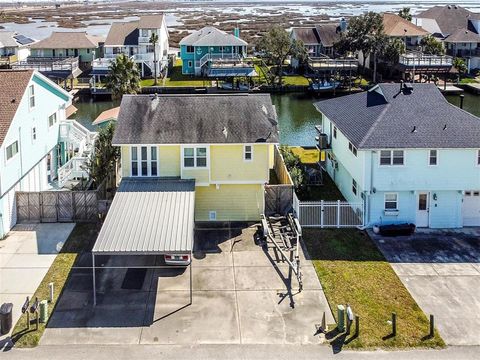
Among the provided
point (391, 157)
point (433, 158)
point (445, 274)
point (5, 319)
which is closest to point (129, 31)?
point (391, 157)

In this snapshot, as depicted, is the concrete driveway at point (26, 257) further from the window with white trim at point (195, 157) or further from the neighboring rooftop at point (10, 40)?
the neighboring rooftop at point (10, 40)

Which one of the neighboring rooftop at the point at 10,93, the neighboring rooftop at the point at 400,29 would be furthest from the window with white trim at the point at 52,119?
the neighboring rooftop at the point at 400,29

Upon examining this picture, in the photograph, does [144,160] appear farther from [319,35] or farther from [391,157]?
[319,35]

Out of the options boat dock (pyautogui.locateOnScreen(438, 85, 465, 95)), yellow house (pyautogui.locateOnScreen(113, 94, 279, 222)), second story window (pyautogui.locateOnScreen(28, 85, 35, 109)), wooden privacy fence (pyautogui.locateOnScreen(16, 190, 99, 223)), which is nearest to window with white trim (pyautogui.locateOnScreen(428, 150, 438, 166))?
yellow house (pyautogui.locateOnScreen(113, 94, 279, 222))

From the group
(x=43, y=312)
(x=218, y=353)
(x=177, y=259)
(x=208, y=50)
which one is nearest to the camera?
(x=218, y=353)

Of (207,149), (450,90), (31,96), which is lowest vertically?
(450,90)

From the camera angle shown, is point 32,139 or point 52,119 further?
point 52,119

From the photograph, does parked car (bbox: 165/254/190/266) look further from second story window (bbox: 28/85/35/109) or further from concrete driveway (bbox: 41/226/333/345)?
second story window (bbox: 28/85/35/109)
